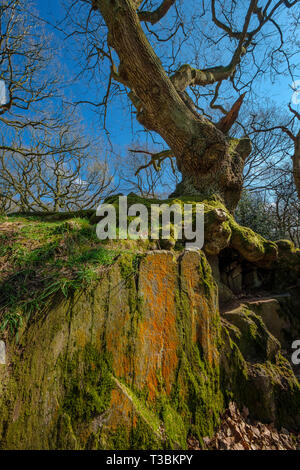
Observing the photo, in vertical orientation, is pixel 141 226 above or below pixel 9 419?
above

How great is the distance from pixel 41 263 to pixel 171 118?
3443 mm

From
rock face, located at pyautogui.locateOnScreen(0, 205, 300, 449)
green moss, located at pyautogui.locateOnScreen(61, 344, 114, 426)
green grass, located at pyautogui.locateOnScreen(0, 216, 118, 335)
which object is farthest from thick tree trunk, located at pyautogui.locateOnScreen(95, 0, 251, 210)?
green moss, located at pyautogui.locateOnScreen(61, 344, 114, 426)

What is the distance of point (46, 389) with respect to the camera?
1202 millimetres

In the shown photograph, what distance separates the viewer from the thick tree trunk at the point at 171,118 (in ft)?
11.3

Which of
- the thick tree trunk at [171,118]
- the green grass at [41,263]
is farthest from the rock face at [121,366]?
the thick tree trunk at [171,118]

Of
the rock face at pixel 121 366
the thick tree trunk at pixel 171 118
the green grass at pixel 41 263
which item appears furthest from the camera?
the thick tree trunk at pixel 171 118

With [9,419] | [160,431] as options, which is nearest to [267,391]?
[160,431]

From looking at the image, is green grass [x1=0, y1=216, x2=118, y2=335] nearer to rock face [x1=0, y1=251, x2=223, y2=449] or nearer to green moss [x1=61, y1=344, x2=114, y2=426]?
Answer: rock face [x1=0, y1=251, x2=223, y2=449]

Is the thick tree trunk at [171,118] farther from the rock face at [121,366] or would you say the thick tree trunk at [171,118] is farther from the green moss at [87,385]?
the green moss at [87,385]

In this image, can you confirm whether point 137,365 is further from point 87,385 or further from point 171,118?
point 171,118

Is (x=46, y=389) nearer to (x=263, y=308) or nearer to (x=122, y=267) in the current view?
(x=122, y=267)

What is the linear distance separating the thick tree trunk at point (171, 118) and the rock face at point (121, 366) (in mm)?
2691

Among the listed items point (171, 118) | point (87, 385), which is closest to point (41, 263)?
point (87, 385)
